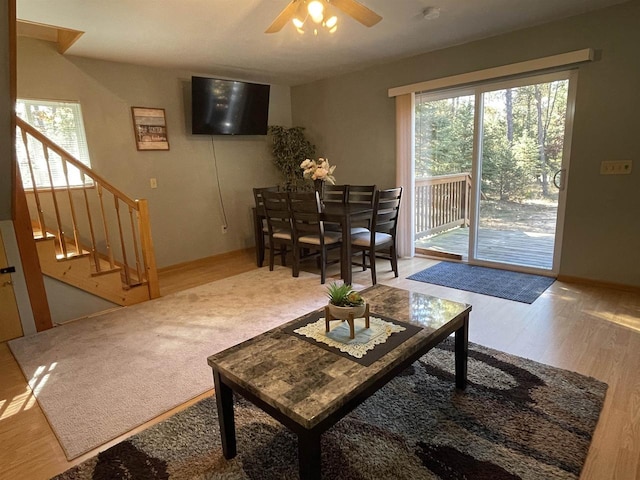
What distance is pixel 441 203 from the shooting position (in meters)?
4.81

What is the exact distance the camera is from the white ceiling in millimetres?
2652

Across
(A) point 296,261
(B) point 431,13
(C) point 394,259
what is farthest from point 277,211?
(B) point 431,13

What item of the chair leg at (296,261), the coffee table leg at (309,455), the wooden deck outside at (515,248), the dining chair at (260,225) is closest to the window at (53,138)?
the dining chair at (260,225)

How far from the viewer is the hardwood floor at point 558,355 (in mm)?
1544

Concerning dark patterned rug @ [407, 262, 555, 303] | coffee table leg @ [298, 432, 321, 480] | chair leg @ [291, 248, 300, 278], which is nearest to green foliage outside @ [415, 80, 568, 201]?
dark patterned rug @ [407, 262, 555, 303]

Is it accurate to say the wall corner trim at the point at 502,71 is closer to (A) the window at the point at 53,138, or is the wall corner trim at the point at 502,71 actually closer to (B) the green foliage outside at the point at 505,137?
(B) the green foliage outside at the point at 505,137

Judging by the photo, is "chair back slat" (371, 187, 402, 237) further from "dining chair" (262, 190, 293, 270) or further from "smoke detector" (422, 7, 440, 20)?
"smoke detector" (422, 7, 440, 20)

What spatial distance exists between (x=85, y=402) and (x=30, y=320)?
4.45ft

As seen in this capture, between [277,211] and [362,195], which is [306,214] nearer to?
[277,211]

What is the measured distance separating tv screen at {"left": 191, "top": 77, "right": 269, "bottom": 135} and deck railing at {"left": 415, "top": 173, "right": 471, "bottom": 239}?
2370 millimetres

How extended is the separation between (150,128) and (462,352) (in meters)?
4.09

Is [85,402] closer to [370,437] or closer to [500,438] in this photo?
[370,437]

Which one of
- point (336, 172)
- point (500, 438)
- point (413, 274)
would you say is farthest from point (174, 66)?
point (500, 438)

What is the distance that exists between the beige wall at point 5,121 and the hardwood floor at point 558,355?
3.58 ft
